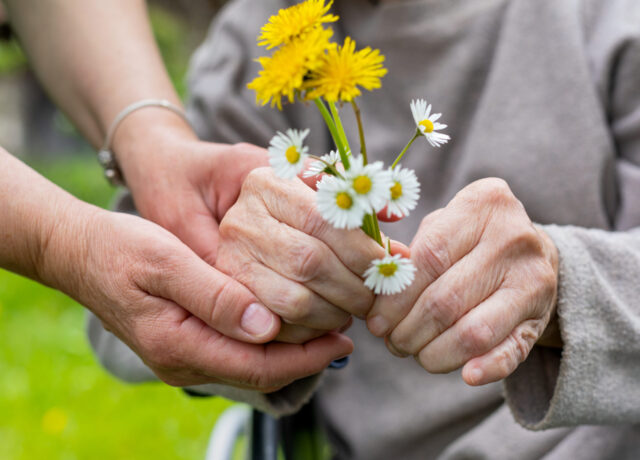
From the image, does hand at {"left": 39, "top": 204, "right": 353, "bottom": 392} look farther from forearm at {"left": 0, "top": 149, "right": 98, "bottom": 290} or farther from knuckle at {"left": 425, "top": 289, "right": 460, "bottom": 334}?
knuckle at {"left": 425, "top": 289, "right": 460, "bottom": 334}

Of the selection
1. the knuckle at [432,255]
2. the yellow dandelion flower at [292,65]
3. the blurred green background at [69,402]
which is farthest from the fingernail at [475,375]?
the blurred green background at [69,402]

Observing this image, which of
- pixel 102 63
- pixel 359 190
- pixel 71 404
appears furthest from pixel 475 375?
pixel 71 404

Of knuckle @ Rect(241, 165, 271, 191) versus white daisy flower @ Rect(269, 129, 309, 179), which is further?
knuckle @ Rect(241, 165, 271, 191)

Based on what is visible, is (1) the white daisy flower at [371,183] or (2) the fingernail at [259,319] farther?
(2) the fingernail at [259,319]

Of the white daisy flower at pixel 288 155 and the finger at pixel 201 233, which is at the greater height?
the white daisy flower at pixel 288 155

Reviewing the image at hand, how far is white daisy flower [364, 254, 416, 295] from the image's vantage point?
583 mm

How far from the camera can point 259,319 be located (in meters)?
0.66

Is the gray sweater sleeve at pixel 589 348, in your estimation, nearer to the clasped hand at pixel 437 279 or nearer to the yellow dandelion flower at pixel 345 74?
the clasped hand at pixel 437 279

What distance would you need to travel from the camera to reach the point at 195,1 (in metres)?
5.12

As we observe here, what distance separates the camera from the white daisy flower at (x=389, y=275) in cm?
58

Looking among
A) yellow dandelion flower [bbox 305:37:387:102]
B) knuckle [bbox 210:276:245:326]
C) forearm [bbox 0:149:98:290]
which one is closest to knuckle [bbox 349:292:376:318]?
knuckle [bbox 210:276:245:326]

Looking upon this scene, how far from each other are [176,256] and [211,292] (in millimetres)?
57

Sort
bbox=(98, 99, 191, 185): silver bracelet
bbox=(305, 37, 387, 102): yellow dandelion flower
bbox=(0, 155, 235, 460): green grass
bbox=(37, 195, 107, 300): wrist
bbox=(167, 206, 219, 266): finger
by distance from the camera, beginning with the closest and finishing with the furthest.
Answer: bbox=(305, 37, 387, 102): yellow dandelion flower, bbox=(37, 195, 107, 300): wrist, bbox=(167, 206, 219, 266): finger, bbox=(98, 99, 191, 185): silver bracelet, bbox=(0, 155, 235, 460): green grass

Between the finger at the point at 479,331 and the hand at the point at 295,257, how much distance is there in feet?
0.29
